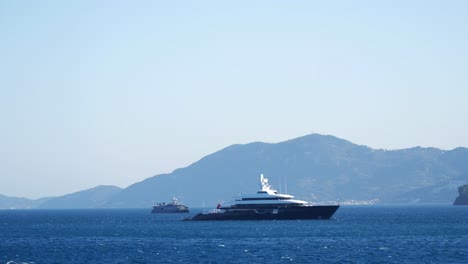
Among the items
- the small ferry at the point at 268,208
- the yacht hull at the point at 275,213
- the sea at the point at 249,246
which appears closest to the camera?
the sea at the point at 249,246

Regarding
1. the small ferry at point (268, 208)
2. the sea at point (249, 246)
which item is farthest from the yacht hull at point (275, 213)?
the sea at point (249, 246)

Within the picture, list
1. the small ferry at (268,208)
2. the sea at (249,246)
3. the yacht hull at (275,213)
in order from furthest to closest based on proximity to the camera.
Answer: the small ferry at (268,208)
the yacht hull at (275,213)
the sea at (249,246)

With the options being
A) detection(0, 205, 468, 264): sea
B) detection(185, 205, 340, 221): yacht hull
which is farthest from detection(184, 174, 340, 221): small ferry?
detection(0, 205, 468, 264): sea

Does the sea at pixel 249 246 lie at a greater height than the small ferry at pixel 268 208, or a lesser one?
lesser

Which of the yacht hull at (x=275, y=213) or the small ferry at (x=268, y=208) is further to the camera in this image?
the small ferry at (x=268, y=208)

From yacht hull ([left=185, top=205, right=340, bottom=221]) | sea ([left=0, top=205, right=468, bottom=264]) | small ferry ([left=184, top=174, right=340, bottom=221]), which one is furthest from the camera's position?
small ferry ([left=184, top=174, right=340, bottom=221])

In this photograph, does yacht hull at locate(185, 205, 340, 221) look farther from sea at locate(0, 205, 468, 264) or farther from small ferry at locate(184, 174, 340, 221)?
sea at locate(0, 205, 468, 264)

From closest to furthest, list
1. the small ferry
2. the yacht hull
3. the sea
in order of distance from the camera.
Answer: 1. the sea
2. the yacht hull
3. the small ferry

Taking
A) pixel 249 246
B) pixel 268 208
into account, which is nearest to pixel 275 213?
pixel 268 208

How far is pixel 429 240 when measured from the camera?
114 m

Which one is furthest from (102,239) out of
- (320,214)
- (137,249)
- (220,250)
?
(320,214)

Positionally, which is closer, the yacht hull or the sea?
the sea

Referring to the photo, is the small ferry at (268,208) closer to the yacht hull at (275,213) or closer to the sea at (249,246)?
the yacht hull at (275,213)

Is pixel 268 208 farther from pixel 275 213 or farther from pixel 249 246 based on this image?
pixel 249 246
